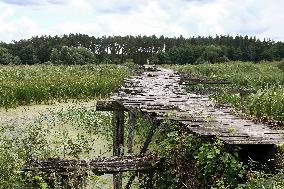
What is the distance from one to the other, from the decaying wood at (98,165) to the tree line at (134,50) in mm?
51529

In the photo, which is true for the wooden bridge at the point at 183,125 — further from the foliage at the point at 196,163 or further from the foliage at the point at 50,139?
the foliage at the point at 50,139

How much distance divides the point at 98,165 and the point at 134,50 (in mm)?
75500

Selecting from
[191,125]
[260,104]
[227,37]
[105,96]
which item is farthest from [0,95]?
[227,37]

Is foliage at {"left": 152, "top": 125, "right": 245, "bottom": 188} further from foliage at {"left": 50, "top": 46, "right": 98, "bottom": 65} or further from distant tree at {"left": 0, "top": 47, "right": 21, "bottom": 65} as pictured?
distant tree at {"left": 0, "top": 47, "right": 21, "bottom": 65}

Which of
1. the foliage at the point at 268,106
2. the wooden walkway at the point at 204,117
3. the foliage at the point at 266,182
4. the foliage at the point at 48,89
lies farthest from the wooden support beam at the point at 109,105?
the foliage at the point at 48,89

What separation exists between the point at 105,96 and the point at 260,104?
14.0m

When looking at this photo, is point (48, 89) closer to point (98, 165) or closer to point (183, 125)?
point (183, 125)

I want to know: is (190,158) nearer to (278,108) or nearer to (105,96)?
(278,108)

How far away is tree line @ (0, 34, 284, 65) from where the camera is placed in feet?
200

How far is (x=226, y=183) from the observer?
527 centimetres

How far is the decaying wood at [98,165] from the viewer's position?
5586 millimetres

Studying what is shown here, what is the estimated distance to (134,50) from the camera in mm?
80875

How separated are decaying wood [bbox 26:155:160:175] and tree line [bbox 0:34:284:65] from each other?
51.5m

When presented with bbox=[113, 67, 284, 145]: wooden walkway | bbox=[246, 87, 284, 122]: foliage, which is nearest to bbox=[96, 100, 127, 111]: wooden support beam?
bbox=[113, 67, 284, 145]: wooden walkway
